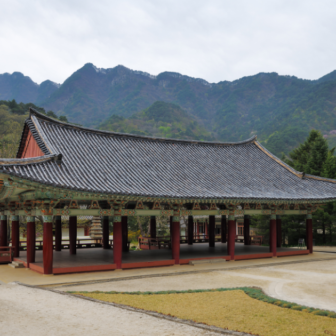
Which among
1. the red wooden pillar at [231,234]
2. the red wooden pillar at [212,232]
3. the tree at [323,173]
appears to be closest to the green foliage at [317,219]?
the tree at [323,173]

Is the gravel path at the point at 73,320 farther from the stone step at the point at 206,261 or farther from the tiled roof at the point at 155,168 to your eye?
the stone step at the point at 206,261

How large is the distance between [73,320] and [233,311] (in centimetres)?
387

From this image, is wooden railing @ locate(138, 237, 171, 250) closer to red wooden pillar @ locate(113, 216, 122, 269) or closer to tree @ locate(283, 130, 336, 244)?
red wooden pillar @ locate(113, 216, 122, 269)

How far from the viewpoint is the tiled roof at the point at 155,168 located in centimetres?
1656

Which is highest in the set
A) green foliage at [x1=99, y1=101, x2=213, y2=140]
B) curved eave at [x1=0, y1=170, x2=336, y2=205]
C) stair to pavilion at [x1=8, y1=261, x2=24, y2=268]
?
green foliage at [x1=99, y1=101, x2=213, y2=140]

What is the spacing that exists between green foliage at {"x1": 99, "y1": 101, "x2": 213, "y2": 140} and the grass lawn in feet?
271

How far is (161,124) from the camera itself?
10681 centimetres

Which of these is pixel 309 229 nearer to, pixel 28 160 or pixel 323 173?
pixel 323 173

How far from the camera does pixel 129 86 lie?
15225cm

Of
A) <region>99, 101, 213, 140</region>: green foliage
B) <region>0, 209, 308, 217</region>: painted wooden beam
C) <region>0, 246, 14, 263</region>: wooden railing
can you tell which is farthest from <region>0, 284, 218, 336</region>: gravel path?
<region>99, 101, 213, 140</region>: green foliage

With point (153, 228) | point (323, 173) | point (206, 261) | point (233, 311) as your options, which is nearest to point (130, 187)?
point (206, 261)

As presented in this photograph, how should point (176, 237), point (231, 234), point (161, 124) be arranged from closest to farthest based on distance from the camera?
point (176, 237), point (231, 234), point (161, 124)

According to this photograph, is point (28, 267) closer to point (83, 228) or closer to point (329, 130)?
point (83, 228)

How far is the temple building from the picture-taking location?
15.6 m
